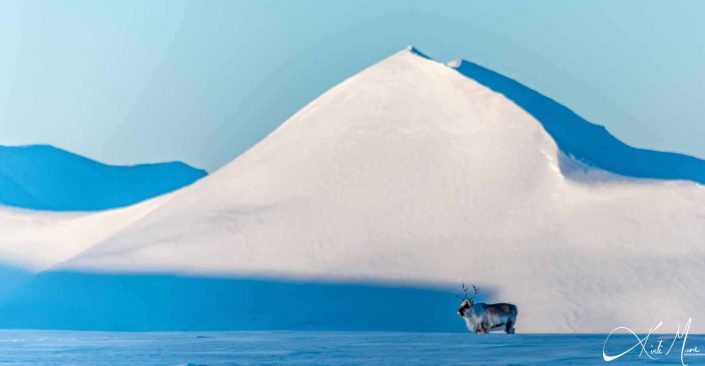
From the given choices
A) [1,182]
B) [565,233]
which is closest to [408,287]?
[565,233]

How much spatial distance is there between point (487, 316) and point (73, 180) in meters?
72.9

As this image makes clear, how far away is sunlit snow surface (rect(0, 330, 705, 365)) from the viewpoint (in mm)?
30797

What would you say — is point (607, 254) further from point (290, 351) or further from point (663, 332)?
point (290, 351)

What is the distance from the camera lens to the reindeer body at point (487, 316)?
→ 44.5 metres

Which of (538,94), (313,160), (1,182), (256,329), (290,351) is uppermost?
(1,182)

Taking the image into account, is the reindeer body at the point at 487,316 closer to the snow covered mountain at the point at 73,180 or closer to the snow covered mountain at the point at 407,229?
the snow covered mountain at the point at 407,229

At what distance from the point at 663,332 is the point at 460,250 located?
11863mm

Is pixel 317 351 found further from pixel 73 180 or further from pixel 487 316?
pixel 73 180

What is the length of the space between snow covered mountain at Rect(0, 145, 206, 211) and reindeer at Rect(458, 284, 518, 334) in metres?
57.0

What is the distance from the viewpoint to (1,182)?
10206cm

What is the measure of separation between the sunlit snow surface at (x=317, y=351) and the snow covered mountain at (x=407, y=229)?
508 inches

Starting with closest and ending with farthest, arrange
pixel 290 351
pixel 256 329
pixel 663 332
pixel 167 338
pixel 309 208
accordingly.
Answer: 1. pixel 290 351
2. pixel 167 338
3. pixel 663 332
4. pixel 256 329
5. pixel 309 208

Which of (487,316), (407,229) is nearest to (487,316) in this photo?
(487,316)

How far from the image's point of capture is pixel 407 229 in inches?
2463
